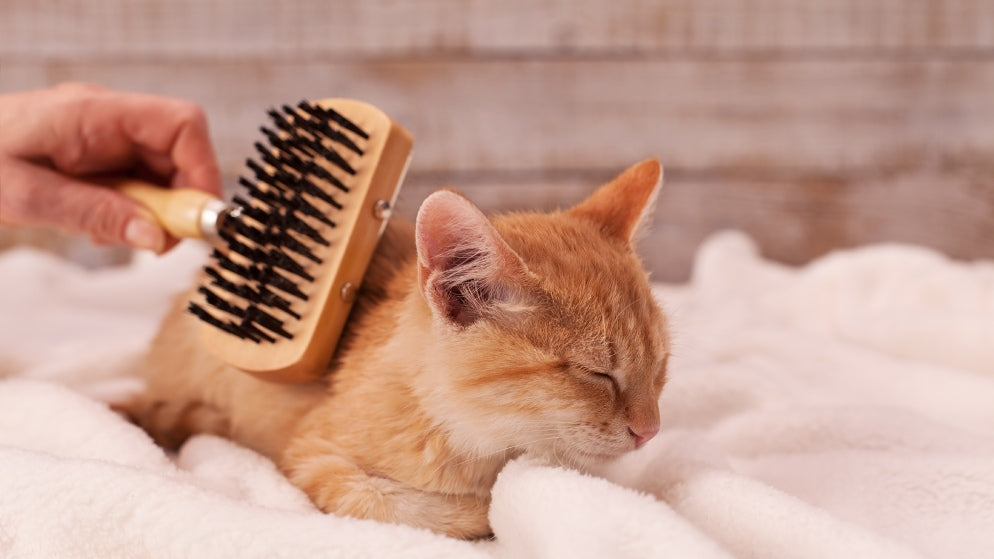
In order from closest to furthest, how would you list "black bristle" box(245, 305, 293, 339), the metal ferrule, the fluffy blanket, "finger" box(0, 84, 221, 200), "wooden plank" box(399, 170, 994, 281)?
the fluffy blanket
"black bristle" box(245, 305, 293, 339)
the metal ferrule
"finger" box(0, 84, 221, 200)
"wooden plank" box(399, 170, 994, 281)

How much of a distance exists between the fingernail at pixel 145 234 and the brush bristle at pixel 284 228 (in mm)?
171

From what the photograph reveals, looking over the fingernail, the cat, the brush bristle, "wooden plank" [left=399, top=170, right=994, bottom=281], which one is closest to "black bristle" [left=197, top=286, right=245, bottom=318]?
the brush bristle

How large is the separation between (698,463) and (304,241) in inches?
18.9

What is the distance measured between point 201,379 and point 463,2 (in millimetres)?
1150

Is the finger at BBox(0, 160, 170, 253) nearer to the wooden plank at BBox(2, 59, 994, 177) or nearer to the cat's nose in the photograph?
the cat's nose

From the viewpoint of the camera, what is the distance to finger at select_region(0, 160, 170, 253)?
3.52 feet

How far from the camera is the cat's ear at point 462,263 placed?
727 millimetres

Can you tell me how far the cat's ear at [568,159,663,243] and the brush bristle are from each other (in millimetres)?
282

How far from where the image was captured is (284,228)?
880 mm

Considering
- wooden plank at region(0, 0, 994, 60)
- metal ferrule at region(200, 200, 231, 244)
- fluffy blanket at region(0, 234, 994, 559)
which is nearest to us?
fluffy blanket at region(0, 234, 994, 559)

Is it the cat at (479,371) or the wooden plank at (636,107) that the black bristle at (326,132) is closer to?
the cat at (479,371)

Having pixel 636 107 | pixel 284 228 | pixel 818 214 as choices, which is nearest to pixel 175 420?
pixel 284 228

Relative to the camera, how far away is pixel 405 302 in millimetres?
885

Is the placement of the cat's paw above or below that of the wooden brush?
below
